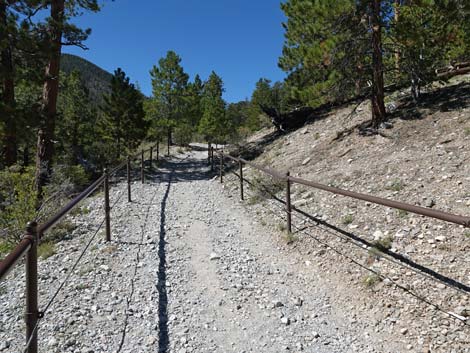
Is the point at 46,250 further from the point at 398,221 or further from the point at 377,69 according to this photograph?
the point at 377,69

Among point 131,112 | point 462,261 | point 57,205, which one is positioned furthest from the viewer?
point 131,112

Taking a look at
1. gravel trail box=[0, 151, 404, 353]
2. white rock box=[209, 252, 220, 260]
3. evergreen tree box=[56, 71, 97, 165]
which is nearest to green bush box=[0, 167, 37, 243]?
gravel trail box=[0, 151, 404, 353]

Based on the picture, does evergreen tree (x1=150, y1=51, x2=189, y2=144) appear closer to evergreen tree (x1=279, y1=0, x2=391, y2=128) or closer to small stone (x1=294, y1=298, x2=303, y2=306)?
evergreen tree (x1=279, y1=0, x2=391, y2=128)

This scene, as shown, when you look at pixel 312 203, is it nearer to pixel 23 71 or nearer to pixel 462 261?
pixel 462 261

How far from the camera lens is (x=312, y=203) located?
261 inches

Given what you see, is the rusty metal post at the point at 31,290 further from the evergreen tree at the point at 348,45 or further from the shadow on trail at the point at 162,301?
the evergreen tree at the point at 348,45

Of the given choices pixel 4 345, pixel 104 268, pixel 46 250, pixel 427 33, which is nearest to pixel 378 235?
pixel 104 268

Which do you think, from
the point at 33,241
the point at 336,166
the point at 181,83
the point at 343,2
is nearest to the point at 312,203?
the point at 336,166

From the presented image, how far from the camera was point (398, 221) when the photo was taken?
480 centimetres

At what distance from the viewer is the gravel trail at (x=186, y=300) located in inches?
129

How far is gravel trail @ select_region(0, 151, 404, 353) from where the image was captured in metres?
3.27

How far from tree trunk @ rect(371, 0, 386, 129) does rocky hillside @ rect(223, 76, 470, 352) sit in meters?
0.44

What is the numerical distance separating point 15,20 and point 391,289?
10.6 m

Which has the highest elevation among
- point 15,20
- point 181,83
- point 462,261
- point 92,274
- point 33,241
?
point 181,83
